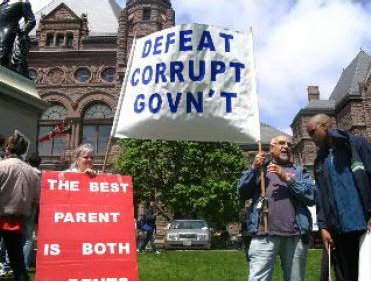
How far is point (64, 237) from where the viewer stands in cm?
414

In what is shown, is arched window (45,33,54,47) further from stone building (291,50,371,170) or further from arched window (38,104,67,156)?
stone building (291,50,371,170)

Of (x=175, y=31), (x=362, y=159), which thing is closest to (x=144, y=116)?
(x=175, y=31)

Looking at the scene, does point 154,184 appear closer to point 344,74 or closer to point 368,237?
point 368,237

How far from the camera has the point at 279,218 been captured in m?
4.08

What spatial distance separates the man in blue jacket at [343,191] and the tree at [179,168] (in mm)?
26301

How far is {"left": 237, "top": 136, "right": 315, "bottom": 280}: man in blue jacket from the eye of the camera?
4.02 meters

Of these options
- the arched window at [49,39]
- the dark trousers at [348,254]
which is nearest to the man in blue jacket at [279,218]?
the dark trousers at [348,254]

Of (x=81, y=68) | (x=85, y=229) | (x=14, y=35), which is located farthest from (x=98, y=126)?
(x=85, y=229)

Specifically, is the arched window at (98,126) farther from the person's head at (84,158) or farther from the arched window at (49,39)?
the person's head at (84,158)

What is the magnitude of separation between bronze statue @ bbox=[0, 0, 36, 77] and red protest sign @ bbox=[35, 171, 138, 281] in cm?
552

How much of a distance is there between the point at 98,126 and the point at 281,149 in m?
35.7

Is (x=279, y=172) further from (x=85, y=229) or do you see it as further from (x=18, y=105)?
(x=18, y=105)

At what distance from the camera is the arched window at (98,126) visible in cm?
3872

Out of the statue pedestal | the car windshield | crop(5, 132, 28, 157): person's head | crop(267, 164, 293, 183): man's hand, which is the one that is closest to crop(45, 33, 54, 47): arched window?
the car windshield
